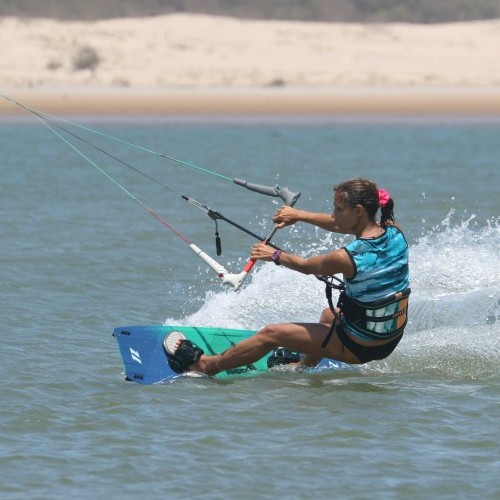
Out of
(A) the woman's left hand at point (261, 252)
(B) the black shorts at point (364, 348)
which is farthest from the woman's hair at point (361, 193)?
(B) the black shorts at point (364, 348)

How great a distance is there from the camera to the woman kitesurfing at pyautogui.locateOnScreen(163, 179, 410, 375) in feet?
24.8

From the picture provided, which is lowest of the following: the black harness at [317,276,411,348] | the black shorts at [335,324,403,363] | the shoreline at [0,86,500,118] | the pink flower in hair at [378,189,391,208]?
the black shorts at [335,324,403,363]

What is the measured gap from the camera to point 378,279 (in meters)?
7.70

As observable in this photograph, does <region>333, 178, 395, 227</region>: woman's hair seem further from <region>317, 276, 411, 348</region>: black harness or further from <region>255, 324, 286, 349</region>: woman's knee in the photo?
<region>255, 324, 286, 349</region>: woman's knee

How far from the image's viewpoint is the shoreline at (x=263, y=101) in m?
41.2

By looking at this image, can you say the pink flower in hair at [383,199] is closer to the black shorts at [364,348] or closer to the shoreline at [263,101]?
the black shorts at [364,348]

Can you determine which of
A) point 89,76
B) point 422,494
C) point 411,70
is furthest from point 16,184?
point 411,70

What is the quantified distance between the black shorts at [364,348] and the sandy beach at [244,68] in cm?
3170

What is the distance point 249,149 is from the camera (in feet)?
100

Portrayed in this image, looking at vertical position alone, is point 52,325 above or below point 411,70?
below

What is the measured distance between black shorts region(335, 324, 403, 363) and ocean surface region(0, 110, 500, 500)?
245mm

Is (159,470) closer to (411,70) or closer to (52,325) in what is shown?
(52,325)

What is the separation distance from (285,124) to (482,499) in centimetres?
3275

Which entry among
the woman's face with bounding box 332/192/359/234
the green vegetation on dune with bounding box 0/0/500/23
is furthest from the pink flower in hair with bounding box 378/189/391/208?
the green vegetation on dune with bounding box 0/0/500/23
